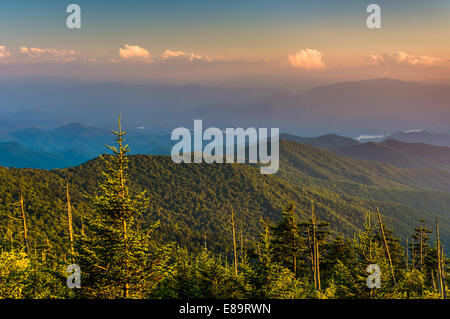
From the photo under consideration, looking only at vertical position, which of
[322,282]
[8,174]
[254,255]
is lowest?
[322,282]

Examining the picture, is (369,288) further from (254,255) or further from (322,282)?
(322,282)

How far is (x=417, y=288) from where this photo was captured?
3416 cm

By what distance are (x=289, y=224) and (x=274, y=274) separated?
20.3 metres

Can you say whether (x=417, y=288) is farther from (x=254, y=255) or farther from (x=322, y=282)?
(x=254, y=255)

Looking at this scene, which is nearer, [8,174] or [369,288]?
[369,288]

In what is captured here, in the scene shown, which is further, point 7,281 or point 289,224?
point 289,224
